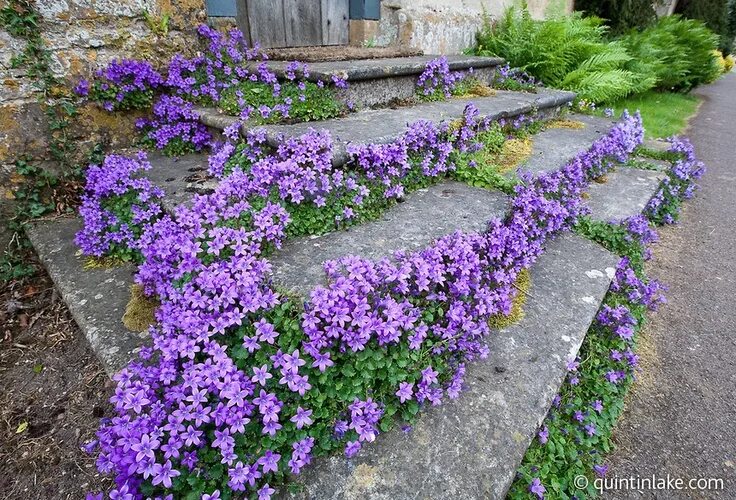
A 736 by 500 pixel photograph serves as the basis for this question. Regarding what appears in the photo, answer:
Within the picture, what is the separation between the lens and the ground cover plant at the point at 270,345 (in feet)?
4.95

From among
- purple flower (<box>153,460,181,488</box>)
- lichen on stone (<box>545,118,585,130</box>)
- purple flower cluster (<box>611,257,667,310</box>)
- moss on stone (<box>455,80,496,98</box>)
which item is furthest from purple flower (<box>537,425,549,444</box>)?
lichen on stone (<box>545,118,585,130</box>)

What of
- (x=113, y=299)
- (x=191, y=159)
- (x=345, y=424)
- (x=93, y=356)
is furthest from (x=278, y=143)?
(x=345, y=424)

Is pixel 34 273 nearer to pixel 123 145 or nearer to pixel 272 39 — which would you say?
pixel 123 145

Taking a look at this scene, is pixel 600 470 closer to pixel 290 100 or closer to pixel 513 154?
pixel 513 154


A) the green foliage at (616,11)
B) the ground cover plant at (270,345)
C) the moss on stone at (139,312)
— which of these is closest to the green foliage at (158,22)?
the ground cover plant at (270,345)

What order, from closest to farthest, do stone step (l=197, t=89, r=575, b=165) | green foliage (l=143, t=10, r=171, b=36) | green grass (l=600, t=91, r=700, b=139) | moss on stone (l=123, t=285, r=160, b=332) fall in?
1. moss on stone (l=123, t=285, r=160, b=332)
2. stone step (l=197, t=89, r=575, b=165)
3. green foliage (l=143, t=10, r=171, b=36)
4. green grass (l=600, t=91, r=700, b=139)

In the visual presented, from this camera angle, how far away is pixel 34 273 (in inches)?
115

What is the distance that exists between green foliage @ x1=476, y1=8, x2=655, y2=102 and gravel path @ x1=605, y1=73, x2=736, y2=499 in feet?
8.99

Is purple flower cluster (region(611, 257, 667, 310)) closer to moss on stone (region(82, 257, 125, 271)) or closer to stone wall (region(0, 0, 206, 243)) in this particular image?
moss on stone (region(82, 257, 125, 271))

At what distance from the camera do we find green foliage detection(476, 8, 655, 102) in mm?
6293

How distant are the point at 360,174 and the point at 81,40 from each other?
2213 millimetres

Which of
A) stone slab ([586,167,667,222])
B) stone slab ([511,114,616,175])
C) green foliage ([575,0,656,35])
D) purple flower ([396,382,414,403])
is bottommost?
purple flower ([396,382,414,403])

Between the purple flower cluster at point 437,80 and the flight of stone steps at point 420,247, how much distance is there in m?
0.48

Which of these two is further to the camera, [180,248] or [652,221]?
[652,221]
